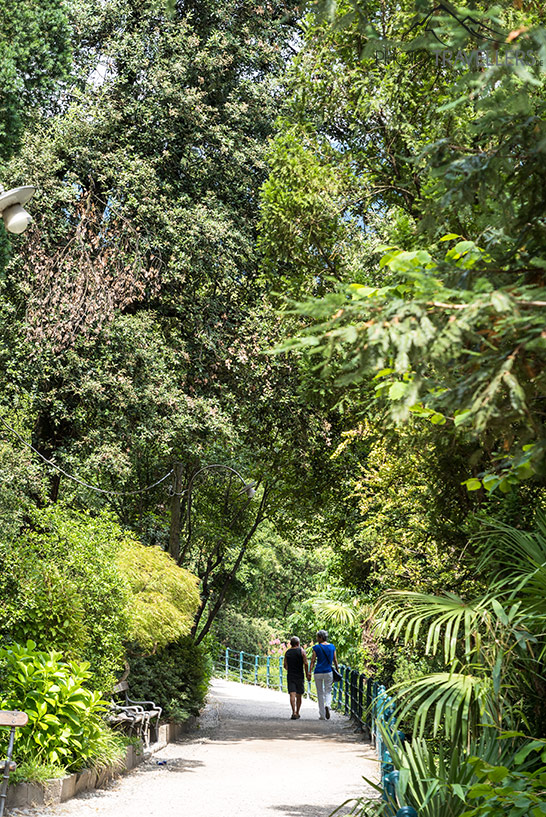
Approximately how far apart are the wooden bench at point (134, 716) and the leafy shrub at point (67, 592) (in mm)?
815

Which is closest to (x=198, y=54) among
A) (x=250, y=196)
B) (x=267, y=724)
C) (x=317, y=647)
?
(x=250, y=196)

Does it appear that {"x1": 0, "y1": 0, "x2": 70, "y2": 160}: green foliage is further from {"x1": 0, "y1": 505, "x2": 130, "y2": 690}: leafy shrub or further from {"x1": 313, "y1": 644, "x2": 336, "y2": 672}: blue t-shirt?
{"x1": 313, "y1": 644, "x2": 336, "y2": 672}: blue t-shirt

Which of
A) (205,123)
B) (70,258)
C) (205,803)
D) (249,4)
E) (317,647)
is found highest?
(249,4)

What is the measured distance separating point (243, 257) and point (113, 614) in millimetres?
5943

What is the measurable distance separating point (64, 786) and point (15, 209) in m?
5.15

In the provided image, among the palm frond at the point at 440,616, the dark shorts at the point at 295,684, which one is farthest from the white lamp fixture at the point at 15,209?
the dark shorts at the point at 295,684

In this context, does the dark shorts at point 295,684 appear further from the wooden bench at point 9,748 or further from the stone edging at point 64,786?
the wooden bench at point 9,748

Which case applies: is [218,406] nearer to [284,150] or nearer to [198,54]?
[284,150]

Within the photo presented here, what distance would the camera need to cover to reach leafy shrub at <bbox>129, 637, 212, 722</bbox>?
13594 mm

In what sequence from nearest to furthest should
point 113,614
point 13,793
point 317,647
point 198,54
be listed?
point 13,793 → point 113,614 → point 198,54 → point 317,647

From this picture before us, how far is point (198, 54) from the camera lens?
1384 cm

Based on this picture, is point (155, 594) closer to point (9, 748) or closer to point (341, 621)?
point (9, 748)

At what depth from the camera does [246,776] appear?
34.0 ft

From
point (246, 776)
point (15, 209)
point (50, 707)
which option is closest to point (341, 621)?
point (246, 776)
